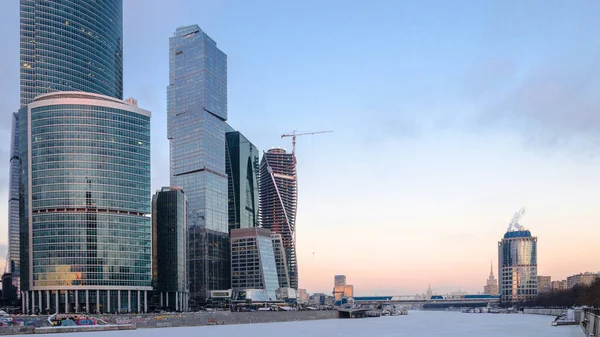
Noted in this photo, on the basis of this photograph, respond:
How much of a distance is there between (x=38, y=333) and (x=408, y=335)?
96.4 metres

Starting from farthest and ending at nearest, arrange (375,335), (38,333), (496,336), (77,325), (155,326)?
(155,326)
(77,325)
(38,333)
(375,335)
(496,336)

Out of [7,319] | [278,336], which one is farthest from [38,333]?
[278,336]

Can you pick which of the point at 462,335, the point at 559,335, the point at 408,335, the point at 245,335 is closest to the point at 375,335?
the point at 408,335

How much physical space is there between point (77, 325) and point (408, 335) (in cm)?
9525

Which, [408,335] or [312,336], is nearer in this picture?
[312,336]

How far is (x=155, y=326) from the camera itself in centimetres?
19912

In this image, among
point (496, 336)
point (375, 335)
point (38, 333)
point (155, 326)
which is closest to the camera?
point (496, 336)

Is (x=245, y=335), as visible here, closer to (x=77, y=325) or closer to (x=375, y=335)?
(x=375, y=335)

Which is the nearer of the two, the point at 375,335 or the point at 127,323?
the point at 375,335

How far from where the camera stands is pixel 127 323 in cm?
19188

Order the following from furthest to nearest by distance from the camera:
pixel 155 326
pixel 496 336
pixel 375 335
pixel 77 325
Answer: pixel 155 326, pixel 77 325, pixel 375 335, pixel 496 336

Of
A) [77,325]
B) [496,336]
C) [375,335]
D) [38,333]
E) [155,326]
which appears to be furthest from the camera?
[155,326]

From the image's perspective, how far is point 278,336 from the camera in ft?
478

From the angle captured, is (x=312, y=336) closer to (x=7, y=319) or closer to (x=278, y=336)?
(x=278, y=336)
